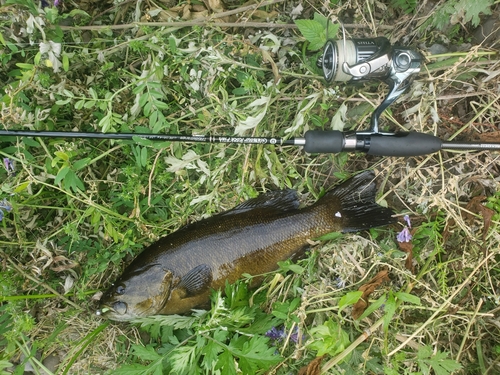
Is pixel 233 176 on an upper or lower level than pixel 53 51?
lower

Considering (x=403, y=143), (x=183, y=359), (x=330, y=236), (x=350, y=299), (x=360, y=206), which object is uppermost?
(x=403, y=143)

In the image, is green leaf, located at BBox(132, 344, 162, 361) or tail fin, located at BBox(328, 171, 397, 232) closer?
green leaf, located at BBox(132, 344, 162, 361)

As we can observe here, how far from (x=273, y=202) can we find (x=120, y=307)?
3.52 feet

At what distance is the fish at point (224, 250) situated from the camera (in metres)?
2.22

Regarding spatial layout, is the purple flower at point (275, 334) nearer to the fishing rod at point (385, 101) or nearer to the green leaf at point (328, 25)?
the fishing rod at point (385, 101)

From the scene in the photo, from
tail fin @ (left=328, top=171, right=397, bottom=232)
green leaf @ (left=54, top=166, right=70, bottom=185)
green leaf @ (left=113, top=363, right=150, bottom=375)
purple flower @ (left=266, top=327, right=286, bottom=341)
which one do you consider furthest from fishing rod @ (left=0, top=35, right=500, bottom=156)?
green leaf @ (left=113, top=363, right=150, bottom=375)

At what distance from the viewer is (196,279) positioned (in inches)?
87.1

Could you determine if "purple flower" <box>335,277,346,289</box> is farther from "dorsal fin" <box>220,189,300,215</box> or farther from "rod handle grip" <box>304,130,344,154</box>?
"rod handle grip" <box>304,130,344,154</box>

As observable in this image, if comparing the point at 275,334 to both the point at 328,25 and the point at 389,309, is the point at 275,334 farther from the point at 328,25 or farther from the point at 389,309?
the point at 328,25

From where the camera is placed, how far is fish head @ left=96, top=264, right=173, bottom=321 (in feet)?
7.27

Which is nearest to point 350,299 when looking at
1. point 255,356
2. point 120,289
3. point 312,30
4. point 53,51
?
point 255,356

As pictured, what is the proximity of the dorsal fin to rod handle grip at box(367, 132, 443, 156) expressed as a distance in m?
0.58

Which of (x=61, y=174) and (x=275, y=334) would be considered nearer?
(x=61, y=174)

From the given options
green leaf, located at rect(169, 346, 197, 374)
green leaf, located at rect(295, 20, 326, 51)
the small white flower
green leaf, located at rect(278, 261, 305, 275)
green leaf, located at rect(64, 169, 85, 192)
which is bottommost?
green leaf, located at rect(169, 346, 197, 374)
